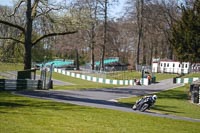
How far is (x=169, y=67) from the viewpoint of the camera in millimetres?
71688

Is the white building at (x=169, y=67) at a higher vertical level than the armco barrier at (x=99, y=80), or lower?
higher

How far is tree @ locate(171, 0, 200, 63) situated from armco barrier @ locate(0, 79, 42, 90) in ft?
45.5

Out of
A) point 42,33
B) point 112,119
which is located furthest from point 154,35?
point 112,119

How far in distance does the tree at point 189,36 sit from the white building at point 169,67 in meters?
31.8

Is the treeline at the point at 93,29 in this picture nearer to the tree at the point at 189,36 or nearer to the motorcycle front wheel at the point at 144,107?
the tree at the point at 189,36

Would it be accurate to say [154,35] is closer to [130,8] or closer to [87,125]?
[130,8]

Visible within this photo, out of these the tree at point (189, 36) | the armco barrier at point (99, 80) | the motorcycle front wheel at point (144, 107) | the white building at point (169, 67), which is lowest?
the motorcycle front wheel at point (144, 107)

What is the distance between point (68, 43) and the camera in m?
70.9

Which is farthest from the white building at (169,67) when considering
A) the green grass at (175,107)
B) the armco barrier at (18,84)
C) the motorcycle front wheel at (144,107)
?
the motorcycle front wheel at (144,107)

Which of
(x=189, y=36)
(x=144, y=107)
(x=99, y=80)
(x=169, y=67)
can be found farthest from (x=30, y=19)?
(x=169, y=67)

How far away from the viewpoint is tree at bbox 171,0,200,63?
35.3 m

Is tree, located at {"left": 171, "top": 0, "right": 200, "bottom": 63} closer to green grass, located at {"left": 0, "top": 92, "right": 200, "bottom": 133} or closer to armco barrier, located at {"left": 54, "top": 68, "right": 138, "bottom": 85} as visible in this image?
armco barrier, located at {"left": 54, "top": 68, "right": 138, "bottom": 85}

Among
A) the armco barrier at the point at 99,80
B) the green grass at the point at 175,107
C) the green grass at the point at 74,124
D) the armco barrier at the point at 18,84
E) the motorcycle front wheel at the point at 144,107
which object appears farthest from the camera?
the armco barrier at the point at 99,80

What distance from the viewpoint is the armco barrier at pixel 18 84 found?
2906 cm
